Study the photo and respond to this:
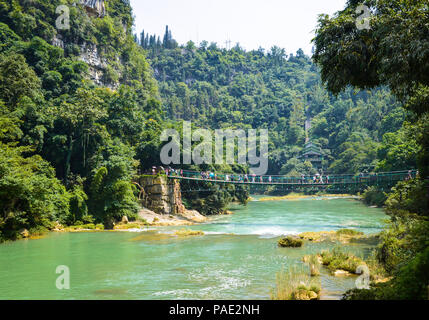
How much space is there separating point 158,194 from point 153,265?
1528 cm

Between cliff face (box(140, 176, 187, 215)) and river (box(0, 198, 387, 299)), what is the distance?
20.8 feet

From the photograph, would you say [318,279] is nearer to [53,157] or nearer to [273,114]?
[53,157]

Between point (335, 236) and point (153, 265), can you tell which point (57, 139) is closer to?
point (153, 265)

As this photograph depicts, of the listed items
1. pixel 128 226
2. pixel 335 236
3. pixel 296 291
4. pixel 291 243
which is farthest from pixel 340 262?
pixel 128 226

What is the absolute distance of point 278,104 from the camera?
3738 inches

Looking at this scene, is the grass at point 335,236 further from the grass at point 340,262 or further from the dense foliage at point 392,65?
the grass at point 340,262

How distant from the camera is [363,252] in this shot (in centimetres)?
1379

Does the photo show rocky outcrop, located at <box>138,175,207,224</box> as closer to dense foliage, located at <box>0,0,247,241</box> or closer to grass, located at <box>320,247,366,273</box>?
dense foliage, located at <box>0,0,247,241</box>

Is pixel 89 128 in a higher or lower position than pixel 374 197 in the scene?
higher

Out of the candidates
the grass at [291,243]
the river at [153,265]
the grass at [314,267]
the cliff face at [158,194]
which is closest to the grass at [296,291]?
the river at [153,265]

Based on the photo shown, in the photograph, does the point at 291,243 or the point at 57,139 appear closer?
the point at 291,243

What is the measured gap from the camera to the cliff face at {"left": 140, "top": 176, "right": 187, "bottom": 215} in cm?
2780
